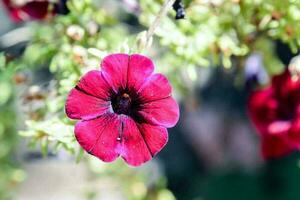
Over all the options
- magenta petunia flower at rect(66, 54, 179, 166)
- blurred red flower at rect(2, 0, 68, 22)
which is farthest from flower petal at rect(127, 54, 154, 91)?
blurred red flower at rect(2, 0, 68, 22)

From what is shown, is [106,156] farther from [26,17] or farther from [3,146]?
[3,146]

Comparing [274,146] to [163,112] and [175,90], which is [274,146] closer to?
[175,90]

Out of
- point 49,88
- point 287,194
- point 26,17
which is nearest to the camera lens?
point 49,88

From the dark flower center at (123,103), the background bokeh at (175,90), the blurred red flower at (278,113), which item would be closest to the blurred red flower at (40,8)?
the background bokeh at (175,90)

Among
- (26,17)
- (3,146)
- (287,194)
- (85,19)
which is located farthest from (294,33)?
(287,194)

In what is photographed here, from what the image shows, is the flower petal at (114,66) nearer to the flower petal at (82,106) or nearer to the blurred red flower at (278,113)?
the flower petal at (82,106)
